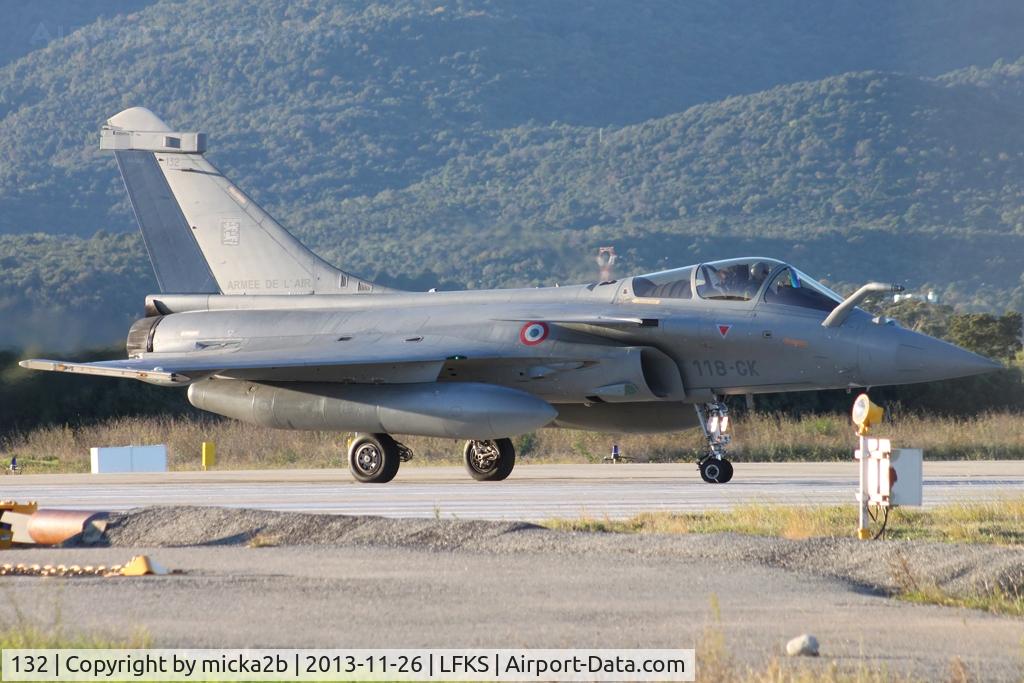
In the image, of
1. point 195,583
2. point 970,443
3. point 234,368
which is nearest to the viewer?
point 195,583

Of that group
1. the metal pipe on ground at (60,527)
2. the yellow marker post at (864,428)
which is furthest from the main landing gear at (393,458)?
the yellow marker post at (864,428)

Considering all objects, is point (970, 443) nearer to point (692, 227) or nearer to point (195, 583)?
point (195, 583)

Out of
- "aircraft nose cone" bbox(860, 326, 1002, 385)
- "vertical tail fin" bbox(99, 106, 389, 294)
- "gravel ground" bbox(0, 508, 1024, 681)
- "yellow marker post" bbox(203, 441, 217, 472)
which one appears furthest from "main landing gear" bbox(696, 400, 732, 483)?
"yellow marker post" bbox(203, 441, 217, 472)

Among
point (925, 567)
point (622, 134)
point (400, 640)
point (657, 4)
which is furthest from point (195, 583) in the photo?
point (657, 4)

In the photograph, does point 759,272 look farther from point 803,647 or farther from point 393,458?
point 803,647

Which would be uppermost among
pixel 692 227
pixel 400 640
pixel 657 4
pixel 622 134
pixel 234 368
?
pixel 657 4

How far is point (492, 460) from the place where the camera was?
18875mm

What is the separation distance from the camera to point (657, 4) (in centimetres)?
15712

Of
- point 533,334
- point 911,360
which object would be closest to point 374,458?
point 533,334

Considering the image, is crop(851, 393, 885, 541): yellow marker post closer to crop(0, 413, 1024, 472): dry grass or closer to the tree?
crop(0, 413, 1024, 472): dry grass

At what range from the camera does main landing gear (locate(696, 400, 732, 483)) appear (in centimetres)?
1744

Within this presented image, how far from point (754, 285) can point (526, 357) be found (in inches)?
108

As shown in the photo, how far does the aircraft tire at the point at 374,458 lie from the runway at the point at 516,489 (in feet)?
0.72

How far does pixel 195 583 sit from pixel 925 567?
414 centimetres
